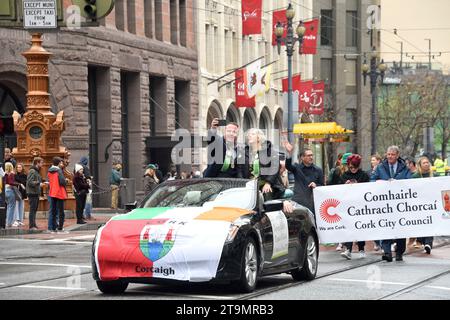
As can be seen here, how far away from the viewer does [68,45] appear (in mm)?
43188

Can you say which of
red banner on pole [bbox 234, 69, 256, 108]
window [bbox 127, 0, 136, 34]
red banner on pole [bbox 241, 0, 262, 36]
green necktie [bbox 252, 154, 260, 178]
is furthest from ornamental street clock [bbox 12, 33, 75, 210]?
green necktie [bbox 252, 154, 260, 178]

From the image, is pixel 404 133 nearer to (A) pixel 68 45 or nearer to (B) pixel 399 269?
(A) pixel 68 45

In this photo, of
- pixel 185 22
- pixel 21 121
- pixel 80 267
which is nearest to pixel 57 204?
pixel 21 121

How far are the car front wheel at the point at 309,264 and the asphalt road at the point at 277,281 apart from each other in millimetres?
194

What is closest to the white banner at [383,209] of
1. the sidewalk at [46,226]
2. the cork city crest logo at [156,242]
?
the cork city crest logo at [156,242]

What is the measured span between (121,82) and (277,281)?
33.0 meters

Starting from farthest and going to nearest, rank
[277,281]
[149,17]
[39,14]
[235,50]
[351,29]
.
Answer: [351,29] → [235,50] → [149,17] → [39,14] → [277,281]

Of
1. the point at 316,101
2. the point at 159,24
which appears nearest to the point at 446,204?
the point at 159,24

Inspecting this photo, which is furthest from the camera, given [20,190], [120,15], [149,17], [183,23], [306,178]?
[183,23]

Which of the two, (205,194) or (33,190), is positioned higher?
(205,194)

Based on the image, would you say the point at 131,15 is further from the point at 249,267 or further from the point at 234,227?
the point at 234,227

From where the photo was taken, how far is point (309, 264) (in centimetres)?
1730

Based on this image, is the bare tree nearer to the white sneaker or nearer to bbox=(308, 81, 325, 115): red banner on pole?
bbox=(308, 81, 325, 115): red banner on pole

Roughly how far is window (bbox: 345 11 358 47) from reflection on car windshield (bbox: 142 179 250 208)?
78876 millimetres
